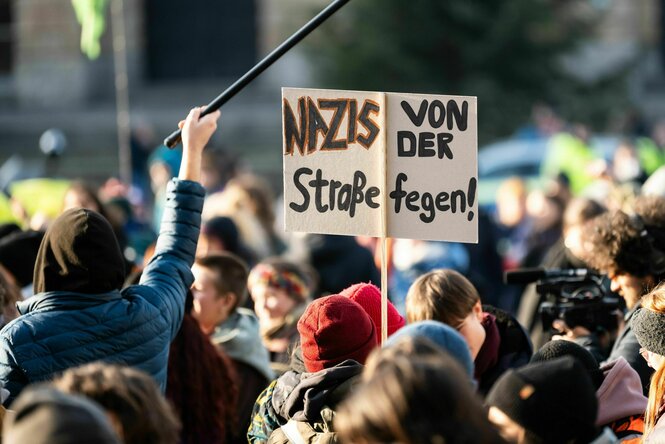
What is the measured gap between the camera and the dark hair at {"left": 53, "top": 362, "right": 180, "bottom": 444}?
2820 millimetres

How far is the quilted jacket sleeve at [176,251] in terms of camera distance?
395 cm


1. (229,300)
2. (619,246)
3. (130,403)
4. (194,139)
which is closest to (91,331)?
(194,139)

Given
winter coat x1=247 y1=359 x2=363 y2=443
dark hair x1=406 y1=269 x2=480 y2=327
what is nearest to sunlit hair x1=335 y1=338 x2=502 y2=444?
winter coat x1=247 y1=359 x2=363 y2=443

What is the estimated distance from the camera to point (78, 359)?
371 centimetres

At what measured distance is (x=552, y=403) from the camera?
3.03 m

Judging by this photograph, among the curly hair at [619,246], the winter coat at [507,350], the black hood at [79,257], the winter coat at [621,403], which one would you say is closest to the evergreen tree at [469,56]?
the curly hair at [619,246]

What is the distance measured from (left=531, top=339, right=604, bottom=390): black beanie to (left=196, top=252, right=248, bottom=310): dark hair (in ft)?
6.62

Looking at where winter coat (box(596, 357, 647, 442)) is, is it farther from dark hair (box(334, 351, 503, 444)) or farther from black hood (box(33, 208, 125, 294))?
black hood (box(33, 208, 125, 294))

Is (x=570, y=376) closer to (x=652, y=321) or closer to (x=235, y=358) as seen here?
(x=652, y=321)

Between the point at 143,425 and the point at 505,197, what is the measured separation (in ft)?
27.9

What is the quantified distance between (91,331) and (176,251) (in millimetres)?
444

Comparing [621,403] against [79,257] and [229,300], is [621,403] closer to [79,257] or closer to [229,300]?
[79,257]

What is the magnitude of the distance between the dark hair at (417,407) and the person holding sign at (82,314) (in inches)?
49.6

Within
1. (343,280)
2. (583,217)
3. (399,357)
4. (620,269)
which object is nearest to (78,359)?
(399,357)
